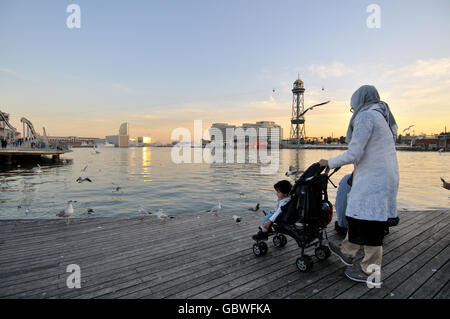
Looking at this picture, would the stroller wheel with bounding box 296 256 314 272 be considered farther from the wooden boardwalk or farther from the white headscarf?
the white headscarf

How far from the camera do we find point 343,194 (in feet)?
15.8

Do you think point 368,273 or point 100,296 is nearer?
point 100,296

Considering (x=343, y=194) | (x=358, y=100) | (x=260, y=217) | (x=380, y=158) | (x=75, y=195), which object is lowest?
(x=75, y=195)

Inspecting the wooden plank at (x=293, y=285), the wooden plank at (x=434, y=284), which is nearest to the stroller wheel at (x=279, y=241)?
the wooden plank at (x=293, y=285)

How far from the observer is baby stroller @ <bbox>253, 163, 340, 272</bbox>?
320 cm

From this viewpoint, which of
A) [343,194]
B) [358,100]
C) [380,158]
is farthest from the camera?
[343,194]

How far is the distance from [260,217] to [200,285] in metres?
3.46

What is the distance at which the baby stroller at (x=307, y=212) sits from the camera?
10.5ft

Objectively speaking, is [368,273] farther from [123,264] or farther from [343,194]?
[123,264]

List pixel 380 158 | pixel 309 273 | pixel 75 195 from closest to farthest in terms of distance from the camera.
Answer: pixel 380 158 < pixel 309 273 < pixel 75 195

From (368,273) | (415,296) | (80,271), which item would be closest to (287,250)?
(368,273)

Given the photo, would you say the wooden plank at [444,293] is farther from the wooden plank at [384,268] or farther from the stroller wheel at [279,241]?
the stroller wheel at [279,241]

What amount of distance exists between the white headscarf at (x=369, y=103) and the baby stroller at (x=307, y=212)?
78 cm

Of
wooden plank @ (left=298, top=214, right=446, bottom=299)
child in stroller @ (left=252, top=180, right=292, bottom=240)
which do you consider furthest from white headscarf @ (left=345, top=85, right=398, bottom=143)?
wooden plank @ (left=298, top=214, right=446, bottom=299)
